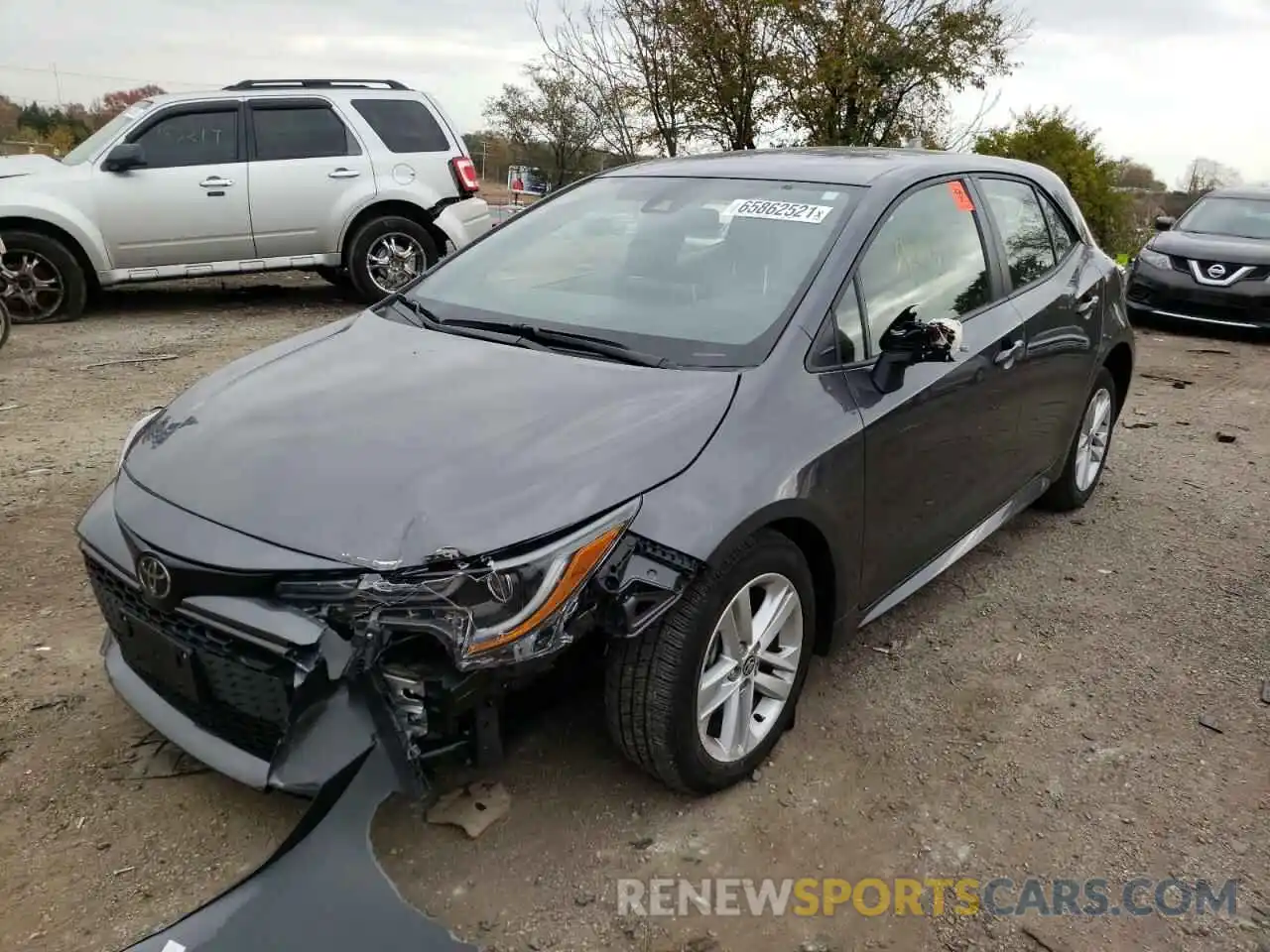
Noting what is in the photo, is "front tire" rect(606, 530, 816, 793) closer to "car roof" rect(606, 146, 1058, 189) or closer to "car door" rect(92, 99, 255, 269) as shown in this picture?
"car roof" rect(606, 146, 1058, 189)

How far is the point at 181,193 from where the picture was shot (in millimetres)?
8445

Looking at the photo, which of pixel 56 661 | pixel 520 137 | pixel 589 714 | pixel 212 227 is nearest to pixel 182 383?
pixel 212 227

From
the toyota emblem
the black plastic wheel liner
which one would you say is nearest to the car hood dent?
the black plastic wheel liner

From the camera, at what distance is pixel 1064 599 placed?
396 centimetres

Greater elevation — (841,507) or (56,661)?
(841,507)

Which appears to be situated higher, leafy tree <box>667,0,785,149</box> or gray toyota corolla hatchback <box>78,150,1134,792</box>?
leafy tree <box>667,0,785,149</box>

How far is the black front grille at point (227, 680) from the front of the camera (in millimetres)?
2164

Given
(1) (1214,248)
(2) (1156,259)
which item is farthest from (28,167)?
(1) (1214,248)

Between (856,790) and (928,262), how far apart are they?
174 cm

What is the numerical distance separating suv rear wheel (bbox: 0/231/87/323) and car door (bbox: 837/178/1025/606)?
7.52 meters

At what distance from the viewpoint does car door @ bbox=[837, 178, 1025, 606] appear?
9.72 feet

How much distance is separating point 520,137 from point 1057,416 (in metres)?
29.8

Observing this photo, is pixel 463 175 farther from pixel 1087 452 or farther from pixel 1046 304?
pixel 1046 304

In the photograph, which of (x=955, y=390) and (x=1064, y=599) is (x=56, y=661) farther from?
(x=1064, y=599)
